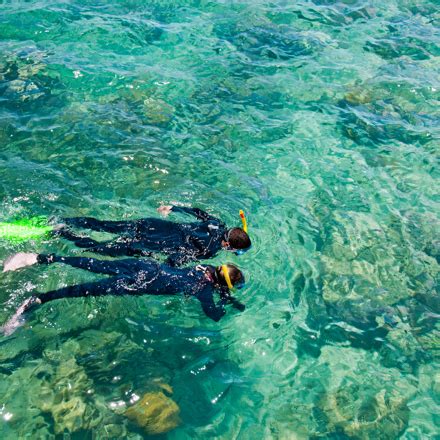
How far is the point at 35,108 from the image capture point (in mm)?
10094

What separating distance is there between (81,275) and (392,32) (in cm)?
1231

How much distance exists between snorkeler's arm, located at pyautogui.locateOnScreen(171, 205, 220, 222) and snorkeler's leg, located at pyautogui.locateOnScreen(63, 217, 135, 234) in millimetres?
855

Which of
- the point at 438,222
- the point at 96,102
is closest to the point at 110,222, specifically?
the point at 96,102

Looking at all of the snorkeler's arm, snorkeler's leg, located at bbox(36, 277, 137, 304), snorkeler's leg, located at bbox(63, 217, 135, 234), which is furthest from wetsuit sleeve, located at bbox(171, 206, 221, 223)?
snorkeler's leg, located at bbox(36, 277, 137, 304)

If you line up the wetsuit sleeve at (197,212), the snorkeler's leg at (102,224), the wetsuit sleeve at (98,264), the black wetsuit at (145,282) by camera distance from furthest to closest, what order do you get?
the wetsuit sleeve at (197,212) < the snorkeler's leg at (102,224) < the wetsuit sleeve at (98,264) < the black wetsuit at (145,282)

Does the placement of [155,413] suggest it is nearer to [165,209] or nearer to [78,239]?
[78,239]

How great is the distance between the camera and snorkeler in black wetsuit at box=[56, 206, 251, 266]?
6816 mm

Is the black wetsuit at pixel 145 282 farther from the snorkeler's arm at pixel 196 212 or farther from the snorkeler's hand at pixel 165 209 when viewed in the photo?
the snorkeler's hand at pixel 165 209

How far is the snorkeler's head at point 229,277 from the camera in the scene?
19.3ft

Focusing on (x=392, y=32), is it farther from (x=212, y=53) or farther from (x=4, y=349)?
(x=4, y=349)

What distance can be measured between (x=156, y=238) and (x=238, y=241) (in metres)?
1.26

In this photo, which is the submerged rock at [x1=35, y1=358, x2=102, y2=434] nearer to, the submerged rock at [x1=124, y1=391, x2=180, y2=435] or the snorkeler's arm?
the submerged rock at [x1=124, y1=391, x2=180, y2=435]

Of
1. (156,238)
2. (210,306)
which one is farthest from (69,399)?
(156,238)

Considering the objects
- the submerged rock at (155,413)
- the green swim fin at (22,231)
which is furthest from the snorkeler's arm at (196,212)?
the submerged rock at (155,413)
